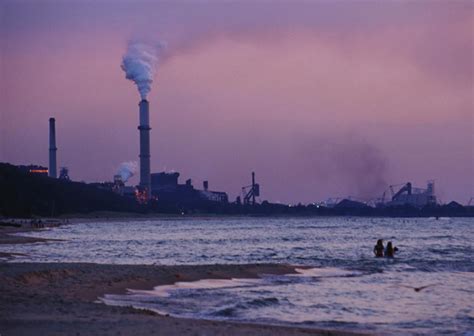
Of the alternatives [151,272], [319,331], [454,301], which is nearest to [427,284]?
[454,301]

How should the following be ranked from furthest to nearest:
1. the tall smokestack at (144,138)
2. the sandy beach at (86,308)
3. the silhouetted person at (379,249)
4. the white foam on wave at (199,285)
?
1. the tall smokestack at (144,138)
2. the silhouetted person at (379,249)
3. the white foam on wave at (199,285)
4. the sandy beach at (86,308)

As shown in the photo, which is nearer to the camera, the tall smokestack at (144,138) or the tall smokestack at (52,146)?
the tall smokestack at (144,138)

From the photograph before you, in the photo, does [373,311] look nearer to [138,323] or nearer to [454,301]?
[454,301]

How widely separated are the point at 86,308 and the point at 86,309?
0.63 ft

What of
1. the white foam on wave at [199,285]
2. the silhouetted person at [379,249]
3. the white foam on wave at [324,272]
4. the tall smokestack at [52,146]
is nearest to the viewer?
the white foam on wave at [199,285]

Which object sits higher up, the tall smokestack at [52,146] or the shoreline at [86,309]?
the tall smokestack at [52,146]

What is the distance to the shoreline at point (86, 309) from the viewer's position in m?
13.0

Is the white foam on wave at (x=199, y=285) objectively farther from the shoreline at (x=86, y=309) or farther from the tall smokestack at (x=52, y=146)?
the tall smokestack at (x=52, y=146)

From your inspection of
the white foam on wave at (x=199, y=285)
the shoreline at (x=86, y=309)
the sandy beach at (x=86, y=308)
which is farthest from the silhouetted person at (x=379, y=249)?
the shoreline at (x=86, y=309)

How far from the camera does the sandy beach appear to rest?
12.9m

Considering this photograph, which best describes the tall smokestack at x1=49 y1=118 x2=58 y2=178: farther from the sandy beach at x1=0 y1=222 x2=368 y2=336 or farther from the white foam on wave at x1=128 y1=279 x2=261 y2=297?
the white foam on wave at x1=128 y1=279 x2=261 y2=297

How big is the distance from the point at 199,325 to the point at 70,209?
162419mm

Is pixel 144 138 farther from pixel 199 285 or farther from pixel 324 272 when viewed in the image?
pixel 199 285

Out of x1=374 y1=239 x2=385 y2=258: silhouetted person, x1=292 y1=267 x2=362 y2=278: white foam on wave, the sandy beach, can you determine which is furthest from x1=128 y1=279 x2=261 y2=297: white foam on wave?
x1=374 y1=239 x2=385 y2=258: silhouetted person
